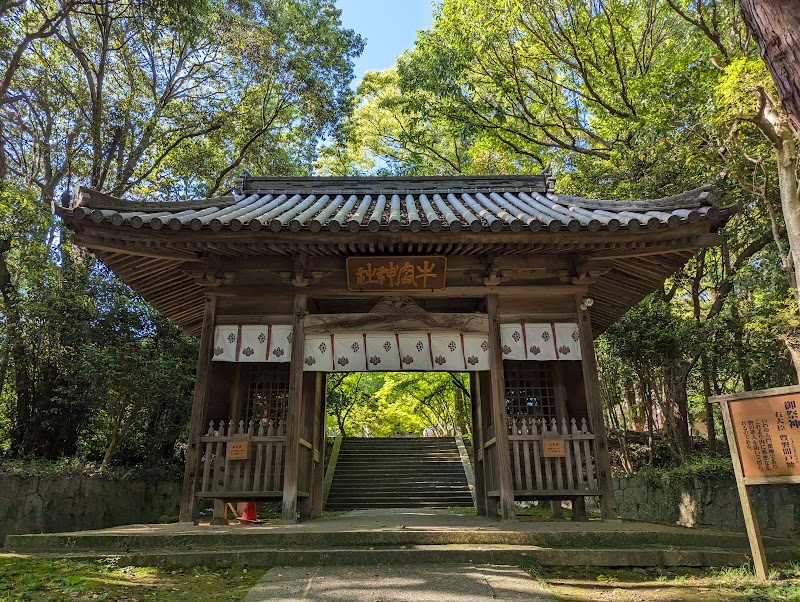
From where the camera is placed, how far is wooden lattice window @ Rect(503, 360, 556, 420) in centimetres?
884

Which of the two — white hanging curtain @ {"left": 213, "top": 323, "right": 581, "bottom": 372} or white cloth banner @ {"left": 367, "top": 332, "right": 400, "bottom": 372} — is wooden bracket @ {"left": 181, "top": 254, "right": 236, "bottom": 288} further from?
white cloth banner @ {"left": 367, "top": 332, "right": 400, "bottom": 372}

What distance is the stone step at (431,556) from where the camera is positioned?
5223 mm

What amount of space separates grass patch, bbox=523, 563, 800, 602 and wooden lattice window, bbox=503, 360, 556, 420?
11.9 ft

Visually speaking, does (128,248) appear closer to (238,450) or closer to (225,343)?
(225,343)

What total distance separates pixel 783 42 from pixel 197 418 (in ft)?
25.3

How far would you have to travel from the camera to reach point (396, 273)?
787cm

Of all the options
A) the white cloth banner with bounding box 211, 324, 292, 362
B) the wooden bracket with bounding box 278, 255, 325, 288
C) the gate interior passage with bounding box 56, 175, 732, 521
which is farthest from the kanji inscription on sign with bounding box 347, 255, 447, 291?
the white cloth banner with bounding box 211, 324, 292, 362

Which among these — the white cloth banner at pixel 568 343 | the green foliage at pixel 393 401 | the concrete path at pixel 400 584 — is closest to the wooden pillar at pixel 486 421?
the white cloth banner at pixel 568 343

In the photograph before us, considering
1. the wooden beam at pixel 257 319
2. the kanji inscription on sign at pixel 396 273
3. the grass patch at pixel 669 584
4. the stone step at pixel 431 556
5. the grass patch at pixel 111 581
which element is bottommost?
the grass patch at pixel 669 584

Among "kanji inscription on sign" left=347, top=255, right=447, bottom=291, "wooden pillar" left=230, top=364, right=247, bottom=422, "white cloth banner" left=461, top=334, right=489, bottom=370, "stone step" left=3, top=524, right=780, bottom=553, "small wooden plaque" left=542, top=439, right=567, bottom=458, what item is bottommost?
"stone step" left=3, top=524, right=780, bottom=553

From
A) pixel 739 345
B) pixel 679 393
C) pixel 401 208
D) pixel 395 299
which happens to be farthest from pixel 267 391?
pixel 739 345

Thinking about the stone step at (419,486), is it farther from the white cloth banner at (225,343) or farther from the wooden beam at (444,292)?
the wooden beam at (444,292)

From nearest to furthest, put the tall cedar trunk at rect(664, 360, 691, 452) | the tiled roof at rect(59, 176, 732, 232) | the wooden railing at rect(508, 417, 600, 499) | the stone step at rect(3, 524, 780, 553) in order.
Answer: the stone step at rect(3, 524, 780, 553)
the tiled roof at rect(59, 176, 732, 232)
the wooden railing at rect(508, 417, 600, 499)
the tall cedar trunk at rect(664, 360, 691, 452)

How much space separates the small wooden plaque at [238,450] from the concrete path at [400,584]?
104 inches
